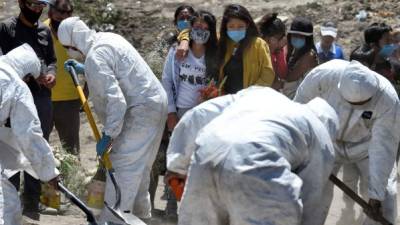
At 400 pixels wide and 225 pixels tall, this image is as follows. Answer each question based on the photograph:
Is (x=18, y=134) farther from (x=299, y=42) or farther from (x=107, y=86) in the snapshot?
(x=299, y=42)

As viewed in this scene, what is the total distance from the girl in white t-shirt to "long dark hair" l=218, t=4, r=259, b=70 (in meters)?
0.06

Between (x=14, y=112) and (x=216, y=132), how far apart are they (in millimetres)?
1919

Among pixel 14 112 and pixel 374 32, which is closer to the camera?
pixel 14 112

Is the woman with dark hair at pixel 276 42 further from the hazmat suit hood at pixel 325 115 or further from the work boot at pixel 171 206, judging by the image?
the hazmat suit hood at pixel 325 115

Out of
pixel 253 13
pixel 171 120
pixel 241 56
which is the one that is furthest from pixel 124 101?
pixel 253 13

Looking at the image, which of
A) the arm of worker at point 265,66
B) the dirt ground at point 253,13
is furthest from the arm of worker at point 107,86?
the dirt ground at point 253,13

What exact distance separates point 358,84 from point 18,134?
2.28m

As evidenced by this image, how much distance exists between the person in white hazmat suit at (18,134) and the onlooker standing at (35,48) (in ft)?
3.74

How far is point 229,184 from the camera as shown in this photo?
16.3 ft

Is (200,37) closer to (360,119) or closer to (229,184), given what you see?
(360,119)

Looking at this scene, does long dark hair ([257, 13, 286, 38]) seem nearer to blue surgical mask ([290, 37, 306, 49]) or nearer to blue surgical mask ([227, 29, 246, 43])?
blue surgical mask ([290, 37, 306, 49])

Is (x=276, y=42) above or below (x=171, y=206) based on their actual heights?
above

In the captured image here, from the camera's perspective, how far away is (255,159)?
4.90 meters

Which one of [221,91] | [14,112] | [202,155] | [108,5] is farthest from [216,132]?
[108,5]
